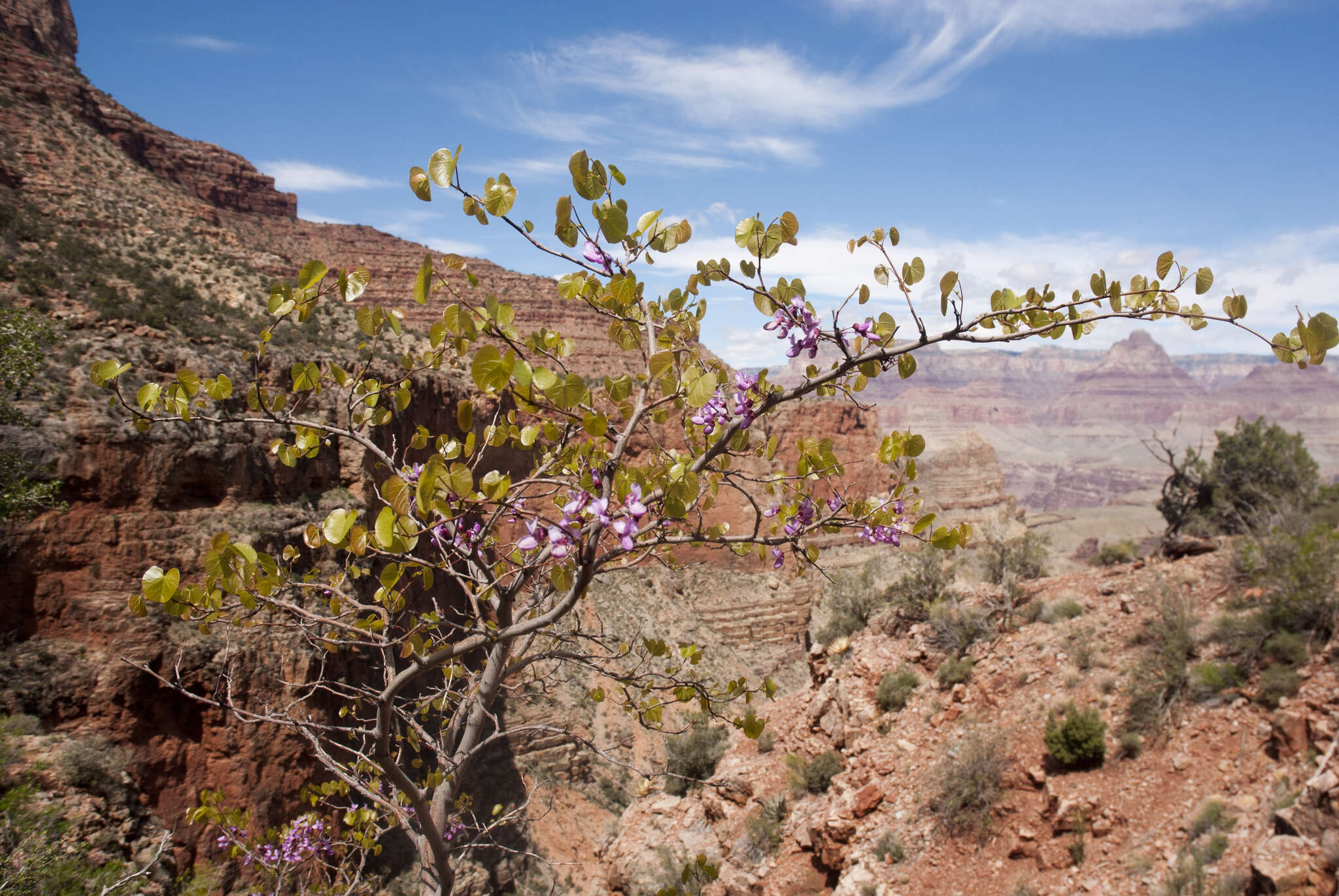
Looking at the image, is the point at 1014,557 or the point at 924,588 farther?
the point at 924,588

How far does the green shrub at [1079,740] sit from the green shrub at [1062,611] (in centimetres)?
328

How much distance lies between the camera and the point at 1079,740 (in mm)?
8492

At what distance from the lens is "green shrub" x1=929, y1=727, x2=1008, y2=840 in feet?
28.6

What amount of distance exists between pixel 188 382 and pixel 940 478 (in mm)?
65504

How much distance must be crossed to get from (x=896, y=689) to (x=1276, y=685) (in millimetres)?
5734

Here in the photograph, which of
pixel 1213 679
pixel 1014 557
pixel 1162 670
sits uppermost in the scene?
pixel 1014 557

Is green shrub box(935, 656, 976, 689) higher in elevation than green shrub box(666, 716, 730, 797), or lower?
higher

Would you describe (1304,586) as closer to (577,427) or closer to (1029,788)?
(1029,788)

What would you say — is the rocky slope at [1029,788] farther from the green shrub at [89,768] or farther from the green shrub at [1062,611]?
the green shrub at [89,768]

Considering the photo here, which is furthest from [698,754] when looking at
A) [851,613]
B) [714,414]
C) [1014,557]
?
[714,414]

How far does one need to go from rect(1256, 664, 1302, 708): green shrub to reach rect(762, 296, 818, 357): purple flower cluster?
9053 millimetres

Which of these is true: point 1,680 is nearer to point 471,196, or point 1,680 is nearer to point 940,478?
point 471,196

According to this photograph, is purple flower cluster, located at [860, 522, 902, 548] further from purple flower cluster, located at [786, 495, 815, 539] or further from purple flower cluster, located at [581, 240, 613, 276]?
purple flower cluster, located at [581, 240, 613, 276]

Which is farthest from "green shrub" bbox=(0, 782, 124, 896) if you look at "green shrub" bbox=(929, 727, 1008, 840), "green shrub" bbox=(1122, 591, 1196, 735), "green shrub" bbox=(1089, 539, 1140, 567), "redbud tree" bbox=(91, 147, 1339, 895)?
"green shrub" bbox=(1089, 539, 1140, 567)
